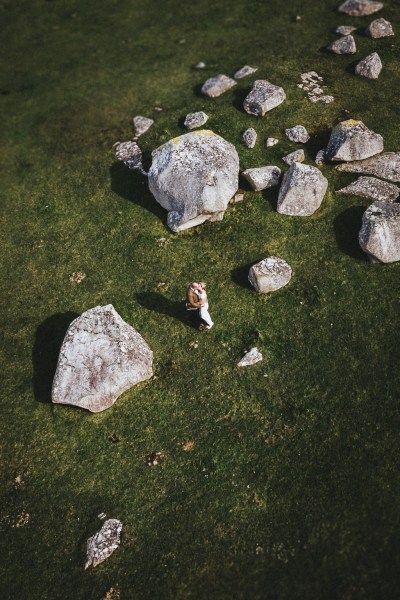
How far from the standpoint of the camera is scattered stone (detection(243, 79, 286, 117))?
58.2ft

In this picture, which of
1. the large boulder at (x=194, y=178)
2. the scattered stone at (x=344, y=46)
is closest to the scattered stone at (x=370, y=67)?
the scattered stone at (x=344, y=46)

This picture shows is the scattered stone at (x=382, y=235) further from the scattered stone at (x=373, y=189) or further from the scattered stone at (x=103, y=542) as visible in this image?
the scattered stone at (x=103, y=542)

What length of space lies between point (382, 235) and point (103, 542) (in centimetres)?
1130

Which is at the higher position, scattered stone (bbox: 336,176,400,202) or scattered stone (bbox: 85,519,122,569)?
scattered stone (bbox: 336,176,400,202)

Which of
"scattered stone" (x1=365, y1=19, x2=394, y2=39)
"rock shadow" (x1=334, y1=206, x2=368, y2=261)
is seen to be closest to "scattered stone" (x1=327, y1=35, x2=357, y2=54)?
"scattered stone" (x1=365, y1=19, x2=394, y2=39)

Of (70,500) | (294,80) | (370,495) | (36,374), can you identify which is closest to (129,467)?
(70,500)

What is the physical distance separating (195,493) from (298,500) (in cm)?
245

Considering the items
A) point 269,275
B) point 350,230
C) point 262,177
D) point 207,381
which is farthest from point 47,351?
point 350,230

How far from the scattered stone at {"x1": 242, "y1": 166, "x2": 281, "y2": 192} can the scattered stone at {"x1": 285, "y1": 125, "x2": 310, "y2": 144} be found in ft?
7.20

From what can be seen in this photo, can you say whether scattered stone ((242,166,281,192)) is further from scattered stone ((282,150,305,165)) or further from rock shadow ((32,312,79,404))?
rock shadow ((32,312,79,404))

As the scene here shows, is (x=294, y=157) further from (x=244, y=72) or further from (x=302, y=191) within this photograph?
(x=244, y=72)

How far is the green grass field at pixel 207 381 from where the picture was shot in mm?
9297

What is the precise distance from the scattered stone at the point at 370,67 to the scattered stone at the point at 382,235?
9103mm

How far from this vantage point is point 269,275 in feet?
42.2
